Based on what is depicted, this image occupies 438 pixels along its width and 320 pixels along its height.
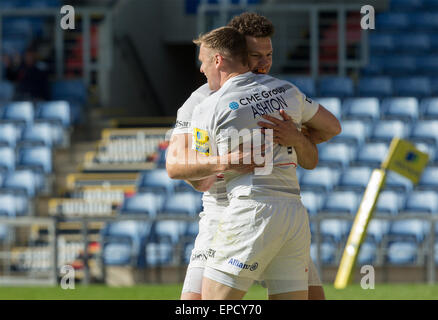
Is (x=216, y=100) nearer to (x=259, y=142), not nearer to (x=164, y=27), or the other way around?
(x=259, y=142)

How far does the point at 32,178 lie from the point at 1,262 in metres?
1.93

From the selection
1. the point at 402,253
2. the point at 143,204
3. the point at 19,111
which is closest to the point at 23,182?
the point at 19,111

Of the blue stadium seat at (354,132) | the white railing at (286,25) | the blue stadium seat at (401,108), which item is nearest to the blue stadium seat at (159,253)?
the blue stadium seat at (354,132)

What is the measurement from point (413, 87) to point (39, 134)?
609cm

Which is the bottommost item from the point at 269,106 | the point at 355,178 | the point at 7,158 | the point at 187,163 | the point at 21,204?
the point at 21,204

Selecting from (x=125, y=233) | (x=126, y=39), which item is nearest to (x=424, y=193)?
(x=125, y=233)

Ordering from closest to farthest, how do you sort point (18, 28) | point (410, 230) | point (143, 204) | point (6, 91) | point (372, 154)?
point (410, 230) < point (143, 204) < point (372, 154) < point (6, 91) < point (18, 28)

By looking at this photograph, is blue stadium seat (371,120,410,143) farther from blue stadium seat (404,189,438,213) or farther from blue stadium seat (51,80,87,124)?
blue stadium seat (51,80,87,124)

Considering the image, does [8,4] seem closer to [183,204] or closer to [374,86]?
[374,86]

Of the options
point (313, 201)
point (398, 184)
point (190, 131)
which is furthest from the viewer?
point (398, 184)

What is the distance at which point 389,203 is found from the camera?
11.2 meters

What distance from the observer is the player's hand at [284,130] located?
355 cm

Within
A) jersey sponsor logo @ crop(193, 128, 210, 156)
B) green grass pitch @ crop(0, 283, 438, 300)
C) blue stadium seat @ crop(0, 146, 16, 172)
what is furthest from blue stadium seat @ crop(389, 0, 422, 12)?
jersey sponsor logo @ crop(193, 128, 210, 156)

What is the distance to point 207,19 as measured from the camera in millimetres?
15391
